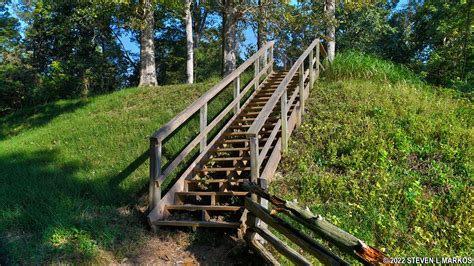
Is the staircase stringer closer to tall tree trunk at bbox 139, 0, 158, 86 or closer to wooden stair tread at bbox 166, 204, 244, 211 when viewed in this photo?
wooden stair tread at bbox 166, 204, 244, 211

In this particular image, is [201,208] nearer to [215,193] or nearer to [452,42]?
[215,193]

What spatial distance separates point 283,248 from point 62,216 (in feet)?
10.5

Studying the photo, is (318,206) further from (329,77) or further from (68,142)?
(68,142)

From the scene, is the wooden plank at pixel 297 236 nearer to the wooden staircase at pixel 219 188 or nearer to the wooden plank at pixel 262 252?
the wooden plank at pixel 262 252

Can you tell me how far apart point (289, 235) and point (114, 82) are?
23.0m

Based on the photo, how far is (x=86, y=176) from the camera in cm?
713

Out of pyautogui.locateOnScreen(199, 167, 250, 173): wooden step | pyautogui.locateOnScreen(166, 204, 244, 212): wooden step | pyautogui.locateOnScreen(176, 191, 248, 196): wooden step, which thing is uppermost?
pyautogui.locateOnScreen(199, 167, 250, 173): wooden step

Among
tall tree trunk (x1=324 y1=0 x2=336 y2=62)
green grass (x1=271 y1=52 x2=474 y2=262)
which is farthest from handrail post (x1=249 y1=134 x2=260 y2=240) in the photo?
tall tree trunk (x1=324 y1=0 x2=336 y2=62)

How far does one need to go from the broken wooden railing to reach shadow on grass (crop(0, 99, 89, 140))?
10.7 metres

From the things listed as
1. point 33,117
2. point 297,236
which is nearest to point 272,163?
point 297,236

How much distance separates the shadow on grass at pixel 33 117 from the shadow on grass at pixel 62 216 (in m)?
6.30

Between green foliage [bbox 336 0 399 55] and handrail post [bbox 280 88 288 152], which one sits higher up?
green foliage [bbox 336 0 399 55]

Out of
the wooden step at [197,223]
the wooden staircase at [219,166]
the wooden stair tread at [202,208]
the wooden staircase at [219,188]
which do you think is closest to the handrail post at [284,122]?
the wooden staircase at [219,166]

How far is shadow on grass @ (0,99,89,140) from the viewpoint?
13578 millimetres
